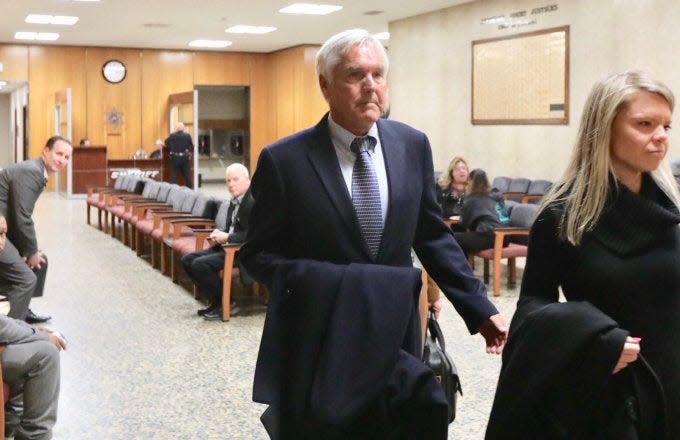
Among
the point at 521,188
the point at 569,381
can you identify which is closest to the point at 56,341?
the point at 569,381

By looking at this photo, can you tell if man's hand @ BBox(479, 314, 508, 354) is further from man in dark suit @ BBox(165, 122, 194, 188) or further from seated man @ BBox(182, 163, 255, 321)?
man in dark suit @ BBox(165, 122, 194, 188)

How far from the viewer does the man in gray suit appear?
6730 mm

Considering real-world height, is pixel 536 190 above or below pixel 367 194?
below

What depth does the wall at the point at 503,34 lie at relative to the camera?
1203 cm

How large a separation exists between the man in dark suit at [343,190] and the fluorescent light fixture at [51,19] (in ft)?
58.6

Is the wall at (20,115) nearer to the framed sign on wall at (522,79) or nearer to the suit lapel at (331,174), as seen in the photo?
the framed sign on wall at (522,79)

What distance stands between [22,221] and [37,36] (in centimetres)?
1707

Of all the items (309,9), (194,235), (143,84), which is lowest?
(194,235)

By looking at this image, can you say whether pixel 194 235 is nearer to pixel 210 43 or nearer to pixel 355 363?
pixel 355 363

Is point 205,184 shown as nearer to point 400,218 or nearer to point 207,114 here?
point 207,114

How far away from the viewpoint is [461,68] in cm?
1639

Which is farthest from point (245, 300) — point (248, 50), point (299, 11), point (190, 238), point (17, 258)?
point (248, 50)

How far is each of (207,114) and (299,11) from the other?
11.9m

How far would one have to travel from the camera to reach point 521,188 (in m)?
13.8
